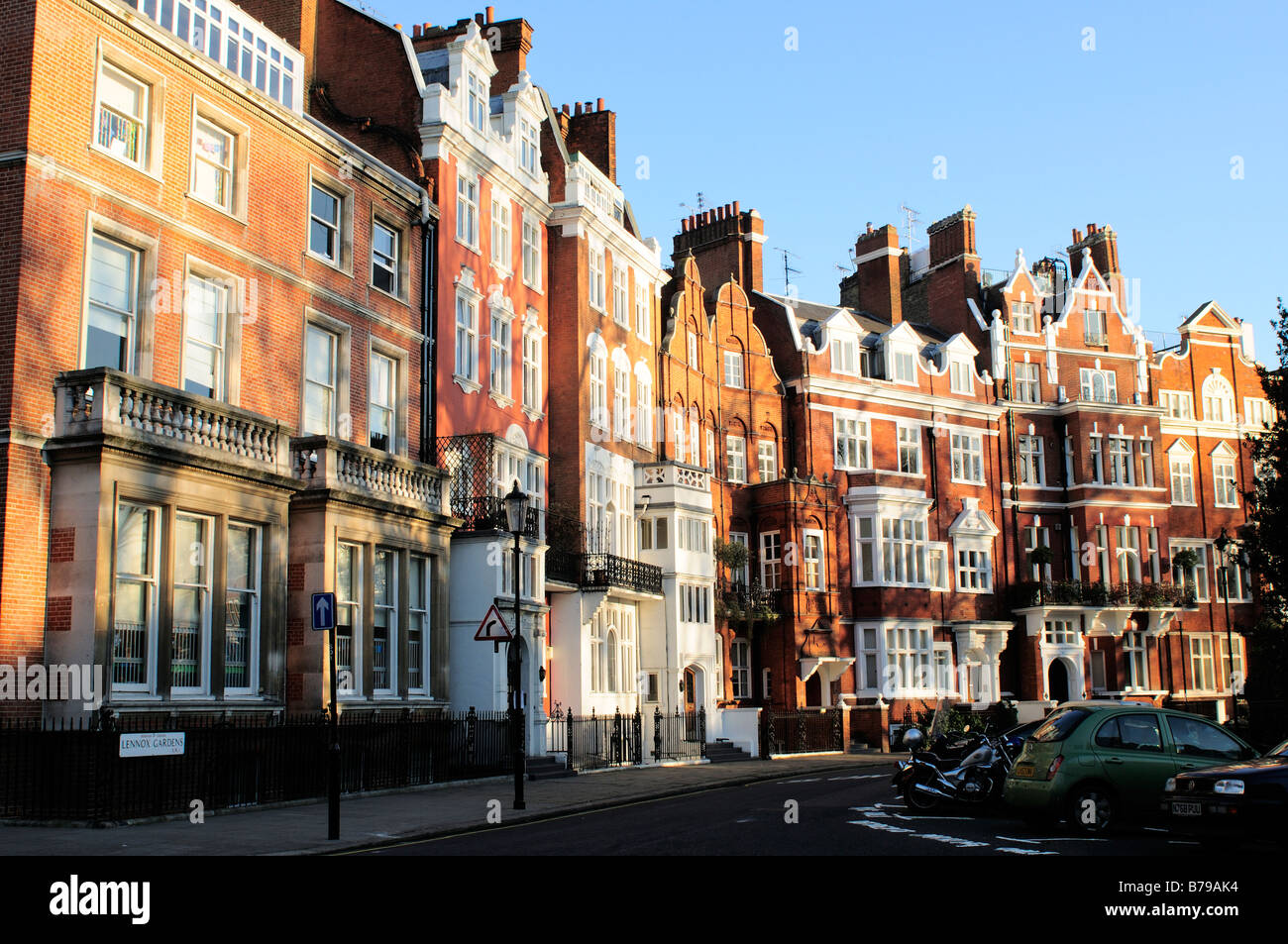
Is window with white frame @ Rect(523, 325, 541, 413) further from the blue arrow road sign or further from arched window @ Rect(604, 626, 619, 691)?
the blue arrow road sign

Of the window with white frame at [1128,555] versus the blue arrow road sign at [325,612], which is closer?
the blue arrow road sign at [325,612]

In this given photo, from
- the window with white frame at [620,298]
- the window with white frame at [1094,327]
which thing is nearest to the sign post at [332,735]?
the window with white frame at [620,298]

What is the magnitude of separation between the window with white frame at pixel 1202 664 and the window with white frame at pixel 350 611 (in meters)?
42.7

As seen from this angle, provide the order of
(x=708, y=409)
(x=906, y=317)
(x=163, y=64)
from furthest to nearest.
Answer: (x=906, y=317), (x=708, y=409), (x=163, y=64)

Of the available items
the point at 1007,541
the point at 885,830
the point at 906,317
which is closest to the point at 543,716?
the point at 885,830

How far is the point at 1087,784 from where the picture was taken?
15.0m

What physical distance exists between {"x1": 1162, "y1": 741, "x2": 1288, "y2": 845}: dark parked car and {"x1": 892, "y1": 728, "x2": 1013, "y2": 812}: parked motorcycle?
6.14 meters

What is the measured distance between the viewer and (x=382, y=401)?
2708 centimetres

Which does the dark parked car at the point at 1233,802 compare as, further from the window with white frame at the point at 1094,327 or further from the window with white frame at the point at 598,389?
the window with white frame at the point at 1094,327

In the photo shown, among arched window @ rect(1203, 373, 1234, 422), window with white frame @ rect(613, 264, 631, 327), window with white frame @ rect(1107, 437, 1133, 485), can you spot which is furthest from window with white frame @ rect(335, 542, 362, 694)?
arched window @ rect(1203, 373, 1234, 422)

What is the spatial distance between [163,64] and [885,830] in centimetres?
1641

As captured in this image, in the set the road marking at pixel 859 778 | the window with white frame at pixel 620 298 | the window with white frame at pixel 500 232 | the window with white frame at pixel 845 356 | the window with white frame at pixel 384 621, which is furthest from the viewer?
the window with white frame at pixel 845 356

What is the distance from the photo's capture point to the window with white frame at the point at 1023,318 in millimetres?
55812
